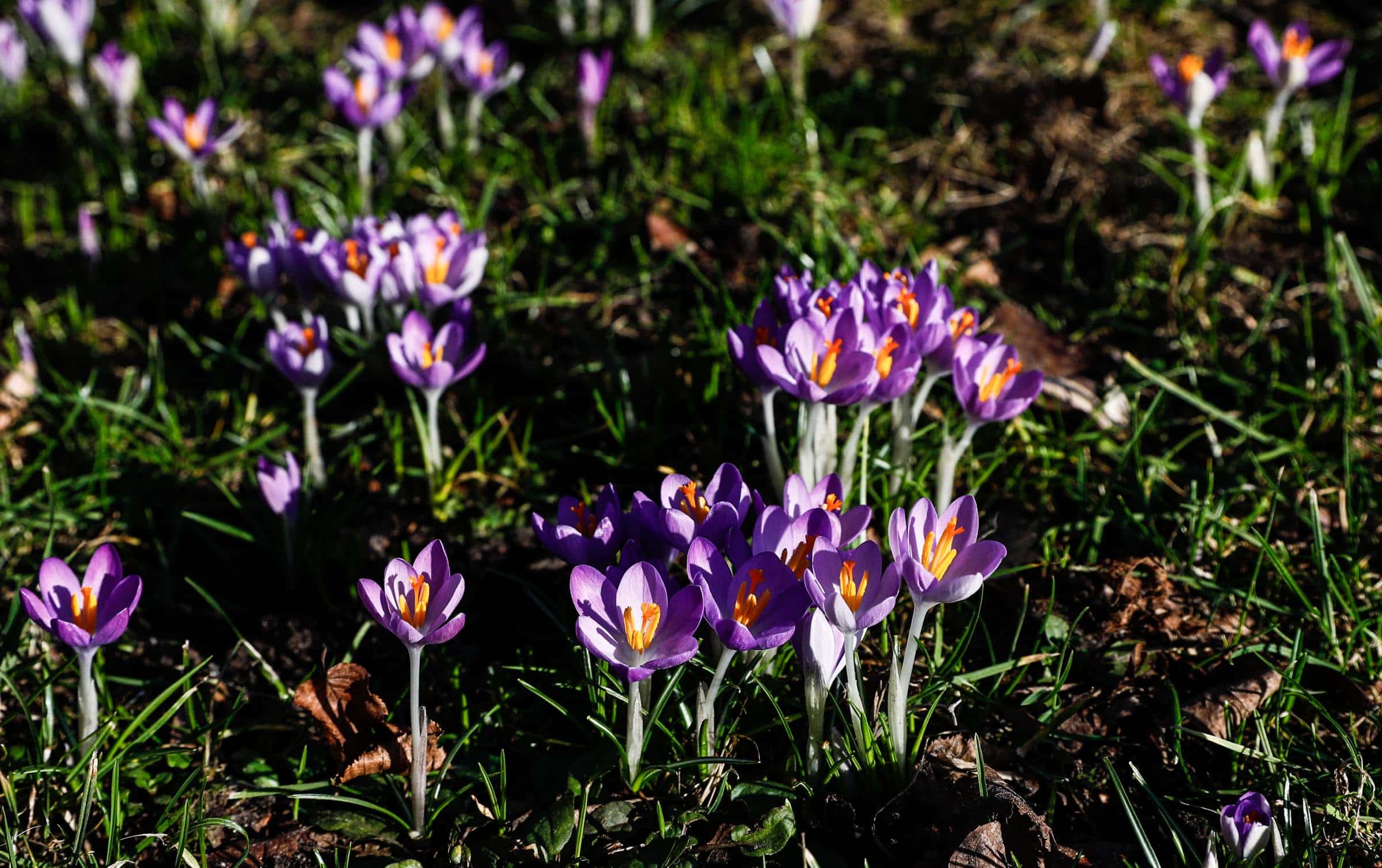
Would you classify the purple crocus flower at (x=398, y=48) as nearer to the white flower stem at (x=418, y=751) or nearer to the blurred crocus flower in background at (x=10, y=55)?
the blurred crocus flower in background at (x=10, y=55)

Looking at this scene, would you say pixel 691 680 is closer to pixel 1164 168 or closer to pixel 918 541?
pixel 918 541

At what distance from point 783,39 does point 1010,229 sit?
1170mm

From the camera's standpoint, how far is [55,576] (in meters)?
1.73

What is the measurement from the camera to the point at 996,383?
190 cm

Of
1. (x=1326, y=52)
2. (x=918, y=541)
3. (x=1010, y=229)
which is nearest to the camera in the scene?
(x=918, y=541)

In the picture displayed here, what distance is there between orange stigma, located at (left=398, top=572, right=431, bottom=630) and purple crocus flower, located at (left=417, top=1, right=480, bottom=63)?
2.09 metres

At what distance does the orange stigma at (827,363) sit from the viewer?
1.83m

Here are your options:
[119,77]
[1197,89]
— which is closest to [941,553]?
[1197,89]

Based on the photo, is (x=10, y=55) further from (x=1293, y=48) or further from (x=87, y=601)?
(x=1293, y=48)

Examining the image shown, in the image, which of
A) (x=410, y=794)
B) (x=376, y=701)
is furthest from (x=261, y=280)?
(x=410, y=794)

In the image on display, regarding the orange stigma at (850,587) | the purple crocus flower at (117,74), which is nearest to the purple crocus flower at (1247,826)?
the orange stigma at (850,587)

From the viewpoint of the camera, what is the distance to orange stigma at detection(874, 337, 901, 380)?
1872 millimetres

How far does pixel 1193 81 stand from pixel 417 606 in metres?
2.35

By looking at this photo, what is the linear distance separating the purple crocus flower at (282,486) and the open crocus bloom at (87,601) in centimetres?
33
